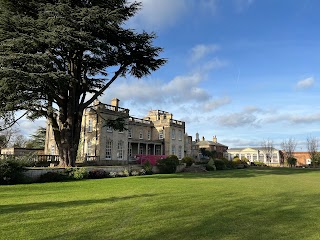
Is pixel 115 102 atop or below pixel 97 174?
atop

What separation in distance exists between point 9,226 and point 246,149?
81.5 m

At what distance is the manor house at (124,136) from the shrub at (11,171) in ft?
31.8

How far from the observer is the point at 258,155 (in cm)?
8000

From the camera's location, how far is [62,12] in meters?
20.2

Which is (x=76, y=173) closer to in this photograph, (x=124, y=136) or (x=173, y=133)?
(x=124, y=136)

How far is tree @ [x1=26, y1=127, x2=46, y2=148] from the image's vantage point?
182 ft

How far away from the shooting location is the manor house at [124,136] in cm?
3662

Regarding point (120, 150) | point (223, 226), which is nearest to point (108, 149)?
point (120, 150)

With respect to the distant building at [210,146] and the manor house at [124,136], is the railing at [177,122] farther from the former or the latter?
the distant building at [210,146]

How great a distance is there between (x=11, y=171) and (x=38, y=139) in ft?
136

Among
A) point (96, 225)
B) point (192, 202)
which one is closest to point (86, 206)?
point (96, 225)

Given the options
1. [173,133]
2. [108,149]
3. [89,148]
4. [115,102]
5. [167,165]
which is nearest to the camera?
[167,165]

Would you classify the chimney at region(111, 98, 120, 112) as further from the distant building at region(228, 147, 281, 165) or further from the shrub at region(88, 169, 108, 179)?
the distant building at region(228, 147, 281, 165)

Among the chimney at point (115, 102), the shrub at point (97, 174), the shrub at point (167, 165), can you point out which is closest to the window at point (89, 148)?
the chimney at point (115, 102)
